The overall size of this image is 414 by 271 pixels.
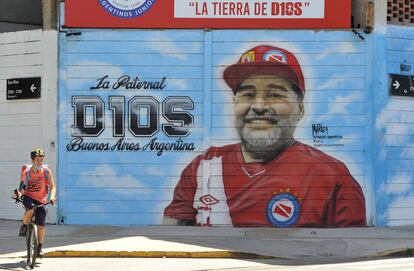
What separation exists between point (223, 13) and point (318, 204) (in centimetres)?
489

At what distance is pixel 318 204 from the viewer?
618 inches

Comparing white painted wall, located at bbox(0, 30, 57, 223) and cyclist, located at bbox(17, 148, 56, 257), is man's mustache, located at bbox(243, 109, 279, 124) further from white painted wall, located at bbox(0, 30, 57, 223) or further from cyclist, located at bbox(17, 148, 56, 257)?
cyclist, located at bbox(17, 148, 56, 257)

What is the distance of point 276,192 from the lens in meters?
15.7

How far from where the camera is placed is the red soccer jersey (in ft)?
51.4

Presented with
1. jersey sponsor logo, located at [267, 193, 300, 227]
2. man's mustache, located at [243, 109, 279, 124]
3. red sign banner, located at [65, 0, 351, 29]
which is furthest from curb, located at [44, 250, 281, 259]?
red sign banner, located at [65, 0, 351, 29]

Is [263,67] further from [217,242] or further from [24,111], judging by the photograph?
[24,111]

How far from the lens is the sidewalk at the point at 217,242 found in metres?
12.0

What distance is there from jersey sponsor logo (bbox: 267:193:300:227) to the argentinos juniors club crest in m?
5.27

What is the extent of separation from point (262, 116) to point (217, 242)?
366cm

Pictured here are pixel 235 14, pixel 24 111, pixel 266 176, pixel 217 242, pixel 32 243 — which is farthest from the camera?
pixel 24 111

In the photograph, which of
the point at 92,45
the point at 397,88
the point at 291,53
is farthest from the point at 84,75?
the point at 397,88
